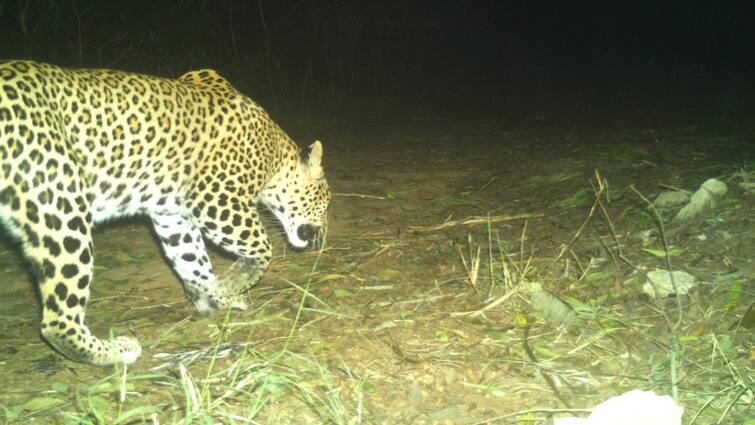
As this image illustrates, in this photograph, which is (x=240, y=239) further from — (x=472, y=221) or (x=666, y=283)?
(x=666, y=283)

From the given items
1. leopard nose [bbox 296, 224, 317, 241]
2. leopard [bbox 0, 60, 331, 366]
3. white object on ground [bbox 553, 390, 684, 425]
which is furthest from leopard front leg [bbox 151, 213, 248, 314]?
white object on ground [bbox 553, 390, 684, 425]

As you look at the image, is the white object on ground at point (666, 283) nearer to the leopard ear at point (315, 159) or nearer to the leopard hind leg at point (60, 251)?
the leopard ear at point (315, 159)

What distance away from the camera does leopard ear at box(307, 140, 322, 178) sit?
553cm

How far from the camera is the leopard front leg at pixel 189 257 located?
496 cm

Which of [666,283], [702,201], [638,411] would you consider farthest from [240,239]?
[702,201]

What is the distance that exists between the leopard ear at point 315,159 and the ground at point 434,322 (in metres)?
0.67

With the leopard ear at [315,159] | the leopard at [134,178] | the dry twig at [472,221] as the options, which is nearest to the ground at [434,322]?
the dry twig at [472,221]

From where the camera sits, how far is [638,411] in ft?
9.02

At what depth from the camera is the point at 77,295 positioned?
386 cm

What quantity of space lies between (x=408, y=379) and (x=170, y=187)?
2147 millimetres

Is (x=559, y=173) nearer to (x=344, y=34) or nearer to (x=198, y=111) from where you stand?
(x=198, y=111)

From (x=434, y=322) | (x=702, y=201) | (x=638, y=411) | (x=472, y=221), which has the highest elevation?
(x=638, y=411)

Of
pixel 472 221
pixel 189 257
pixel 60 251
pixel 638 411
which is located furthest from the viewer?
pixel 472 221

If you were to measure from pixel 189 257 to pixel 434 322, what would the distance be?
1842 millimetres
